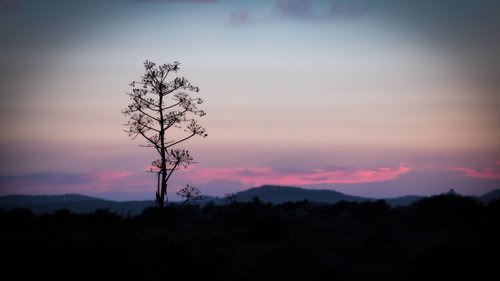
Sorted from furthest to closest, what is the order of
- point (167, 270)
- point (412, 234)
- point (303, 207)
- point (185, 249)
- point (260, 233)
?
point (303, 207) → point (412, 234) → point (260, 233) → point (185, 249) → point (167, 270)

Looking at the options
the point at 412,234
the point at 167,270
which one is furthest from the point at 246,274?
the point at 412,234

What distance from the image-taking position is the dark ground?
814 inches

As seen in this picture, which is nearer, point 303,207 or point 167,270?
point 167,270

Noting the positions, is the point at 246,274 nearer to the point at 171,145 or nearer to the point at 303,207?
the point at 171,145

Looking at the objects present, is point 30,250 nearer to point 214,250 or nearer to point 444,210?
point 214,250

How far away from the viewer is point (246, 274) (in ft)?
80.5

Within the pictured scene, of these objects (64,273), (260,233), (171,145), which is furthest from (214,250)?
(260,233)

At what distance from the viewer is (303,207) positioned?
70000 mm

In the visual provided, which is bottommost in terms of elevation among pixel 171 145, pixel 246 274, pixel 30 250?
pixel 246 274

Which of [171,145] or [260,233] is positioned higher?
[171,145]

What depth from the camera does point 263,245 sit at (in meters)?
38.3

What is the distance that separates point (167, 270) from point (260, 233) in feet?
71.2

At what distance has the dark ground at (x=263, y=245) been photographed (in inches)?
814

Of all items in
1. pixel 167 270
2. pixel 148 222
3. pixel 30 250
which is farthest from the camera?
pixel 148 222
